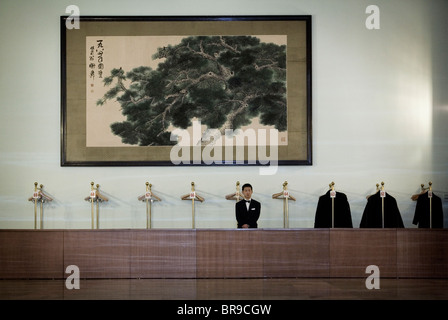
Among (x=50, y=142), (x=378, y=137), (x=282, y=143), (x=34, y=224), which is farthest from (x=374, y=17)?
(x=34, y=224)

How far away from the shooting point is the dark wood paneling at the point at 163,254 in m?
7.31

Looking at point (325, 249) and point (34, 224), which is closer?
point (325, 249)

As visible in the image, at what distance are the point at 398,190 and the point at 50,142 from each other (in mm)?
4990

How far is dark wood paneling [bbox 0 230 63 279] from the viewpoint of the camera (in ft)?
24.2

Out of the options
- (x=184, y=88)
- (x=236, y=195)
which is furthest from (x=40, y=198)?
(x=236, y=195)

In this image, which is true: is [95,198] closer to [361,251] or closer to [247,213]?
[247,213]

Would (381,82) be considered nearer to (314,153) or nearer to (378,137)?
(378,137)

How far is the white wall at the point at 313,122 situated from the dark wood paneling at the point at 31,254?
35.7 inches

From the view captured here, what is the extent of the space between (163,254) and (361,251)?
96.8 inches

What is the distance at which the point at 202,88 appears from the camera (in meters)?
8.45

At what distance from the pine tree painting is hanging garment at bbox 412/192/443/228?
215 centimetres

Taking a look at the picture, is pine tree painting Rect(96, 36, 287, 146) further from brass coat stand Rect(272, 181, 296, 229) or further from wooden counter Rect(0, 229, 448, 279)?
wooden counter Rect(0, 229, 448, 279)

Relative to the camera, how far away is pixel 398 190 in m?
8.38

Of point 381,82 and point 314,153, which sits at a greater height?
point 381,82
